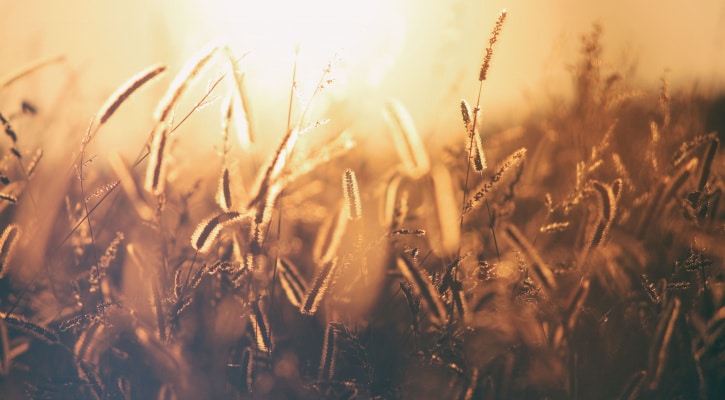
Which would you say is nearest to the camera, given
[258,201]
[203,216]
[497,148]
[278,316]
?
[258,201]

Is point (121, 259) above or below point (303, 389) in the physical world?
above

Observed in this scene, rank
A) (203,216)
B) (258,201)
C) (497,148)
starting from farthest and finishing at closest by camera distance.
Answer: (497,148)
(203,216)
(258,201)

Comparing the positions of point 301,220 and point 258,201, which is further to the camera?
point 301,220

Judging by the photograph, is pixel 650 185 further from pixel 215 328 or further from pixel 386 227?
pixel 215 328

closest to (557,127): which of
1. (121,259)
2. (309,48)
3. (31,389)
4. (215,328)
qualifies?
(309,48)

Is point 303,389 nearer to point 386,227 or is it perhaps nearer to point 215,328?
point 215,328

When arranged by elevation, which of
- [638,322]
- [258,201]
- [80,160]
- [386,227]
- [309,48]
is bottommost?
[638,322]
